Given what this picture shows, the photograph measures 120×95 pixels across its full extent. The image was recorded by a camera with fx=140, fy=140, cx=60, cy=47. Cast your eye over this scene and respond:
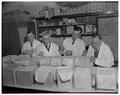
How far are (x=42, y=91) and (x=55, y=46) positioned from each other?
529mm

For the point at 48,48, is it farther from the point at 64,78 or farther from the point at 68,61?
the point at 64,78

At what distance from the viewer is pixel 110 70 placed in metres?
1.12

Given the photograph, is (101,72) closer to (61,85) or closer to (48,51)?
(61,85)

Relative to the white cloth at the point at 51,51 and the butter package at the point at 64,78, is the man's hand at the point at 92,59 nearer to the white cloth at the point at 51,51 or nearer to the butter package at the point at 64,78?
the butter package at the point at 64,78

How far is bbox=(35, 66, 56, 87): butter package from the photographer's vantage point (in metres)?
1.16

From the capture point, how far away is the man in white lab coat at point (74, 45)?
1473mm

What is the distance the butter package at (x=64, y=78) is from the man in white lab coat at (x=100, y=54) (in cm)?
28

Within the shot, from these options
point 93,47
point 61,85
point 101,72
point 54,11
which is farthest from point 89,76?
point 54,11

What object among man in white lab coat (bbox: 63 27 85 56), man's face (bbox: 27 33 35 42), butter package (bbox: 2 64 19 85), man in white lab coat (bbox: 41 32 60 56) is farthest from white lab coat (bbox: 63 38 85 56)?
butter package (bbox: 2 64 19 85)

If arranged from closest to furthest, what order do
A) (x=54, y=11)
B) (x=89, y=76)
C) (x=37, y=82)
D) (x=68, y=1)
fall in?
(x=89, y=76), (x=37, y=82), (x=68, y=1), (x=54, y=11)

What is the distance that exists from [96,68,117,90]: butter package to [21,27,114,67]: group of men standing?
0.62 ft

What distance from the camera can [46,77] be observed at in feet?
3.81

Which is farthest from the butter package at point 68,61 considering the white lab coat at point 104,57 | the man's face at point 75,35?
the man's face at point 75,35

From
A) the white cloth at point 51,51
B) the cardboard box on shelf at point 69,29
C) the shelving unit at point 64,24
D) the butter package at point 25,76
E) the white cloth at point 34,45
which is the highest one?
the shelving unit at point 64,24
